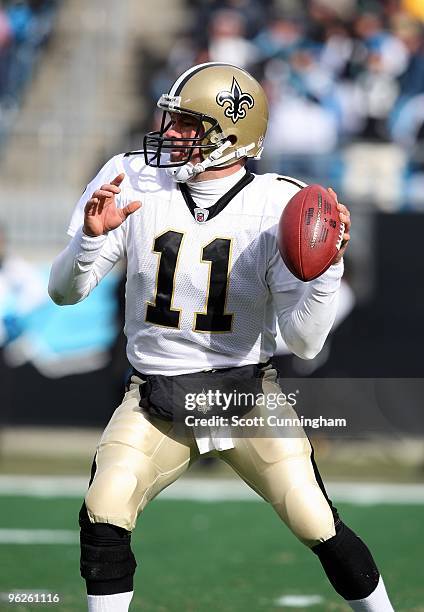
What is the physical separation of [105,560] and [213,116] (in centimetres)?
139

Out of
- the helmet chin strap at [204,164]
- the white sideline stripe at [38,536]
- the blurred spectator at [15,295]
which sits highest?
the helmet chin strap at [204,164]

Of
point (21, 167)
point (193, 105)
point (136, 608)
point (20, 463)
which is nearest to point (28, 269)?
point (20, 463)

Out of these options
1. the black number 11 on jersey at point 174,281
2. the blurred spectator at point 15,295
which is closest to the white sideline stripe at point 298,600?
the black number 11 on jersey at point 174,281

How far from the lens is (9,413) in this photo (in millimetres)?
8703

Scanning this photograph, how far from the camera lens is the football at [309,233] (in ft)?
11.3

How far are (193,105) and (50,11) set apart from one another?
902 centimetres

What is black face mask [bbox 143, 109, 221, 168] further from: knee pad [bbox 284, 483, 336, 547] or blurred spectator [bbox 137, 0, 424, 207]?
blurred spectator [bbox 137, 0, 424, 207]

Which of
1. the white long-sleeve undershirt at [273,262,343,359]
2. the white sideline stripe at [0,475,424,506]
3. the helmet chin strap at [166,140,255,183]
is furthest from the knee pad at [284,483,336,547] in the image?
the white sideline stripe at [0,475,424,506]

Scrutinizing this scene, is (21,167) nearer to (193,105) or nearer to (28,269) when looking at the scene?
(28,269)

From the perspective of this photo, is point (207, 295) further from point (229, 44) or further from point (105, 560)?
point (229, 44)

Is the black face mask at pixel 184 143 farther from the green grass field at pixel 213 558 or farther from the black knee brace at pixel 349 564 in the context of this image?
the green grass field at pixel 213 558

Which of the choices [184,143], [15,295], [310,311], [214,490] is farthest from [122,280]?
[310,311]

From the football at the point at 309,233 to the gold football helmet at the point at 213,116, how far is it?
0.32m

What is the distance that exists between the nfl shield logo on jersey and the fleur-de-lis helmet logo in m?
0.31
